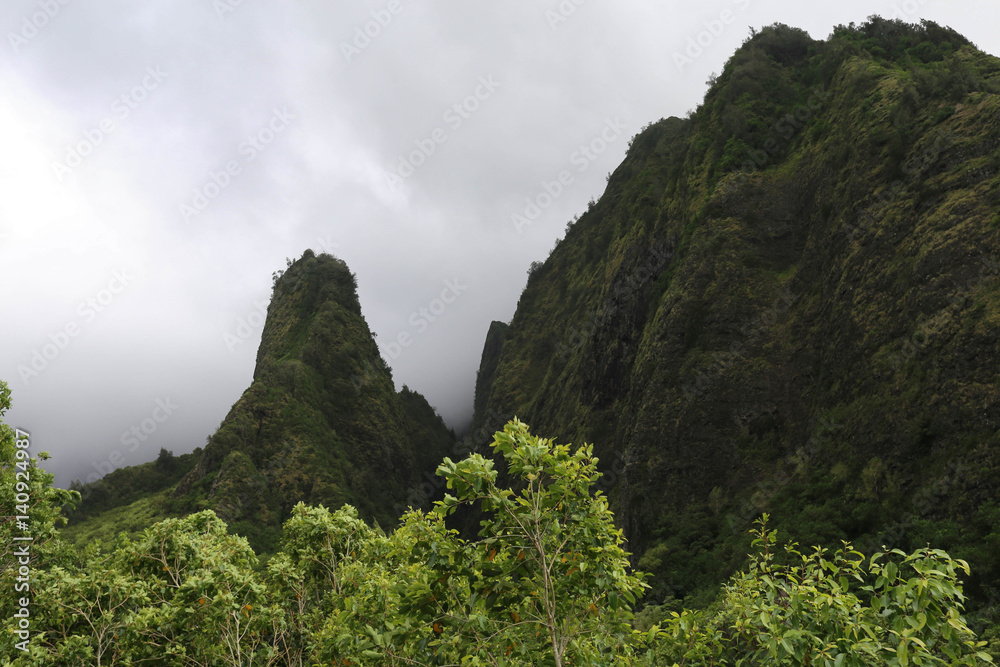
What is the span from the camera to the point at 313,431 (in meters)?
67.9

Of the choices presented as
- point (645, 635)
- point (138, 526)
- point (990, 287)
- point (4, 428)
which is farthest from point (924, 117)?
point (138, 526)

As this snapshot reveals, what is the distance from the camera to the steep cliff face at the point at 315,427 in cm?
5716

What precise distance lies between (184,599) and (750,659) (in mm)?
8847

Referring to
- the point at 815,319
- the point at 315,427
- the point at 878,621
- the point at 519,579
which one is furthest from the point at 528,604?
the point at 315,427

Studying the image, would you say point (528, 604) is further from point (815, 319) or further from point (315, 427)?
point (315, 427)

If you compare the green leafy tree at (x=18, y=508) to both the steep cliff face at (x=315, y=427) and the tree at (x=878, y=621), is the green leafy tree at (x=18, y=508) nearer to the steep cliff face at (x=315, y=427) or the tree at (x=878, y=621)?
the tree at (x=878, y=621)

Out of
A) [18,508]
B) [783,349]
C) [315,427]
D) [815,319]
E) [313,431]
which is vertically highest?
[815,319]

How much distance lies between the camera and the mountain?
56656mm

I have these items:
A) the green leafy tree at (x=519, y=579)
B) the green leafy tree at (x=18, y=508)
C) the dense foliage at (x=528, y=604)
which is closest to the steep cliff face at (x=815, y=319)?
the dense foliage at (x=528, y=604)

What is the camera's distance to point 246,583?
975 centimetres

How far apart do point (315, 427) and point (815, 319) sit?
58641mm

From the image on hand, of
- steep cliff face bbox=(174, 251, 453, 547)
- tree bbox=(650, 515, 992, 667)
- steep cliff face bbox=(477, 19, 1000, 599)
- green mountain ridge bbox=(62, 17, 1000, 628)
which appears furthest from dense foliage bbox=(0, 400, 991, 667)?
steep cliff face bbox=(174, 251, 453, 547)

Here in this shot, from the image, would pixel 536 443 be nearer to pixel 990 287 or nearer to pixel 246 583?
pixel 246 583

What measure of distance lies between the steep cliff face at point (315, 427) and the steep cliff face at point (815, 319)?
100 ft
